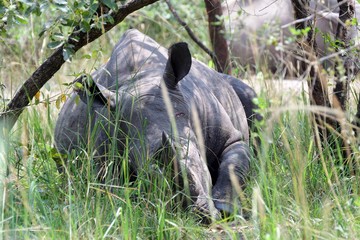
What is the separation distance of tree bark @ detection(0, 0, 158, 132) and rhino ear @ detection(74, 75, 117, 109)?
0.72ft

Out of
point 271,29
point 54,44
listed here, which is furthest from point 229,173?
point 54,44

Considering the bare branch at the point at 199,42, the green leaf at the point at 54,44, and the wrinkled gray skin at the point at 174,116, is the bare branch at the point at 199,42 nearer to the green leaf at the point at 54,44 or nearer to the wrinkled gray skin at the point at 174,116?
the wrinkled gray skin at the point at 174,116

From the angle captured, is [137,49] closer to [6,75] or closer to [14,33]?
[6,75]

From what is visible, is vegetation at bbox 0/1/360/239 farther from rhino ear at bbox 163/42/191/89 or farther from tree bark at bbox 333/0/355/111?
rhino ear at bbox 163/42/191/89

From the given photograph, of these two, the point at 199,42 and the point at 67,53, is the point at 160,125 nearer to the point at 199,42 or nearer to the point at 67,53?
the point at 67,53

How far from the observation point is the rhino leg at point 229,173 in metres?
4.93

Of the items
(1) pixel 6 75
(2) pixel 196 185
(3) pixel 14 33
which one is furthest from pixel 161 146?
(3) pixel 14 33

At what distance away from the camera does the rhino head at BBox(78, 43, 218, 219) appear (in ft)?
14.9

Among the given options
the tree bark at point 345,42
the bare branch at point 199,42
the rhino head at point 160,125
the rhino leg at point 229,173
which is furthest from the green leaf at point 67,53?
the bare branch at point 199,42

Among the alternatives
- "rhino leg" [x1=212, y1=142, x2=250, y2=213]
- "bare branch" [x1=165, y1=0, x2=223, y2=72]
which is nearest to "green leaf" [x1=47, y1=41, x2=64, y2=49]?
"rhino leg" [x1=212, y1=142, x2=250, y2=213]

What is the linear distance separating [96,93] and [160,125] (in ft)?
1.49

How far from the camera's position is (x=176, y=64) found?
5.15m

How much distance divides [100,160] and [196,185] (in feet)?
2.24

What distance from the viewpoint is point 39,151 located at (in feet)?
16.3
